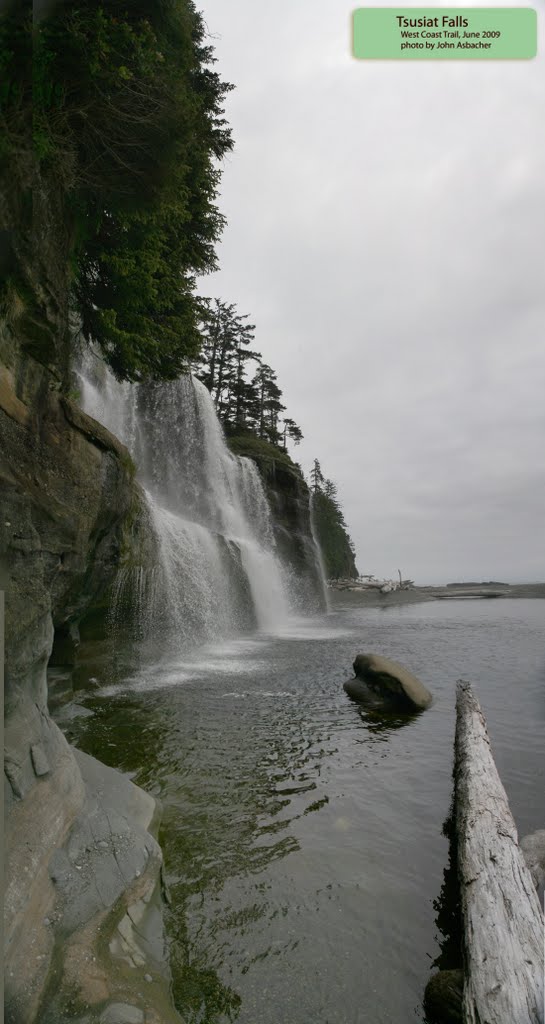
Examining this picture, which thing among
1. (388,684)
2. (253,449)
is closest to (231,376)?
(253,449)

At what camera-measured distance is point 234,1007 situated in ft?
11.9

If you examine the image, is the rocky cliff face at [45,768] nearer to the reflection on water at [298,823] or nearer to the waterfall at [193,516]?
the reflection on water at [298,823]

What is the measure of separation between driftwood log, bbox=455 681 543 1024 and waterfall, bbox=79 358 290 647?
11.7m

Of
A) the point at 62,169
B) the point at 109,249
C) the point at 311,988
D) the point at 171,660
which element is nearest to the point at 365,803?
the point at 311,988

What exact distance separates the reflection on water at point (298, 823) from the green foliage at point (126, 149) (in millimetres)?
7548

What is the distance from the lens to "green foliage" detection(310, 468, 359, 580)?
7988 cm

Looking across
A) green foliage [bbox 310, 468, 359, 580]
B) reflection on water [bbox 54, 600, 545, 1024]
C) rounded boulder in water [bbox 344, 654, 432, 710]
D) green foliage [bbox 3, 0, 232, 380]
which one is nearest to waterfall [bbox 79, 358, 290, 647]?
reflection on water [bbox 54, 600, 545, 1024]

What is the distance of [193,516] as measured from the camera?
31.8 meters

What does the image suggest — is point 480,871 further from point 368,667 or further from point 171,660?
point 171,660

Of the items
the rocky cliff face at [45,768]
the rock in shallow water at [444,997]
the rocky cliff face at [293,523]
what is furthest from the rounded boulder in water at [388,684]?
the rocky cliff face at [293,523]

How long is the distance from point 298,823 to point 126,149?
9.26m

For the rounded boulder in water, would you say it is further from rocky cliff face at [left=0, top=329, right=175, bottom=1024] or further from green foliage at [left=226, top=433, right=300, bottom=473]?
green foliage at [left=226, top=433, right=300, bottom=473]

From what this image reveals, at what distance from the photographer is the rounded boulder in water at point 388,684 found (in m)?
11.7

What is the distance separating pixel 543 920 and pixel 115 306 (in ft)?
34.4
